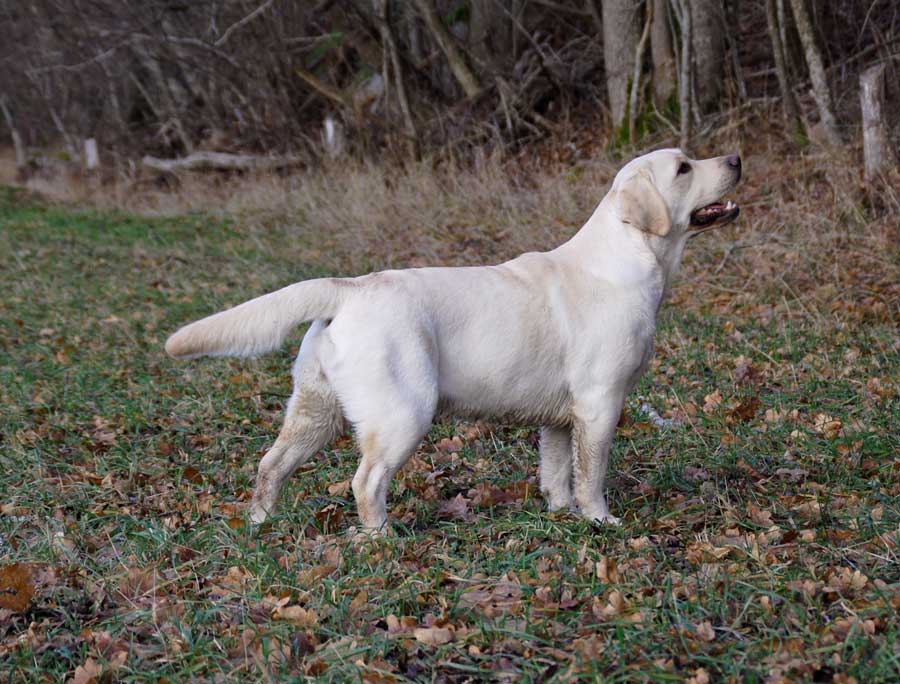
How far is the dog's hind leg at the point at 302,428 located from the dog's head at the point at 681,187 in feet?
5.10

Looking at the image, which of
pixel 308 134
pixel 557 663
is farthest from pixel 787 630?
pixel 308 134

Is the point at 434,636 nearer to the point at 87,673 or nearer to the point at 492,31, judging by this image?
the point at 87,673

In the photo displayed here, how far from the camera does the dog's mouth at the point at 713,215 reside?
14.4 feet

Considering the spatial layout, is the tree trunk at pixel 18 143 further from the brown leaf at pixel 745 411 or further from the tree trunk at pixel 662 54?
the brown leaf at pixel 745 411

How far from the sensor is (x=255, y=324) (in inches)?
151

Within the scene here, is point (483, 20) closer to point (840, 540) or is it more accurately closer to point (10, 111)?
point (840, 540)

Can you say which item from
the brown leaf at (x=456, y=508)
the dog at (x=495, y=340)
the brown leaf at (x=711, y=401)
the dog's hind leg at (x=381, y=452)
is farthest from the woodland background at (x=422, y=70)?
the dog's hind leg at (x=381, y=452)

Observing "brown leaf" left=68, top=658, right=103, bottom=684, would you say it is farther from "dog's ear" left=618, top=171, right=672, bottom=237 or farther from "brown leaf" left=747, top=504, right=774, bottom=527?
"dog's ear" left=618, top=171, right=672, bottom=237

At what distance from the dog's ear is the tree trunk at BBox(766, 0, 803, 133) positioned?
7263mm

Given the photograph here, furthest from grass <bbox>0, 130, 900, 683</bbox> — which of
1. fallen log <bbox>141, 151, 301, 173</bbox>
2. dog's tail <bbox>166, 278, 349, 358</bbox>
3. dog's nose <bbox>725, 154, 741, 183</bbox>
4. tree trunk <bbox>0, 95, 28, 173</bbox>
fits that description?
tree trunk <bbox>0, 95, 28, 173</bbox>

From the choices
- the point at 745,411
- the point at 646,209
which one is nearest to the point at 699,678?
the point at 646,209

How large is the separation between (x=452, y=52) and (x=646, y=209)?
13.6 m

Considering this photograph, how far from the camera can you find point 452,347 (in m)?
3.98

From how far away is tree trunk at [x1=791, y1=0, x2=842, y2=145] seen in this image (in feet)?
32.4
